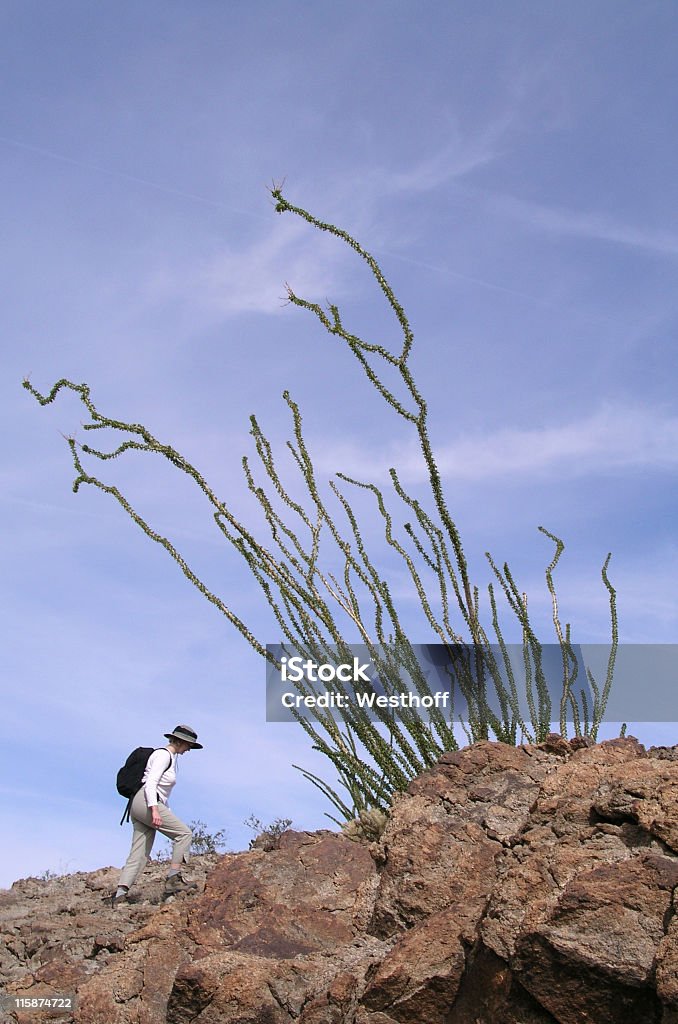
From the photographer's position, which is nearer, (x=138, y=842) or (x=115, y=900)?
(x=115, y=900)

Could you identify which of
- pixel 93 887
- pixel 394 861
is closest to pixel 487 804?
pixel 394 861

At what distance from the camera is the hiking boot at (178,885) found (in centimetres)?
681

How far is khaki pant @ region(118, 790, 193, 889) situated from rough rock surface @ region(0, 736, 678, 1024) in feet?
2.28

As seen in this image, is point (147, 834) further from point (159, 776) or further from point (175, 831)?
point (159, 776)

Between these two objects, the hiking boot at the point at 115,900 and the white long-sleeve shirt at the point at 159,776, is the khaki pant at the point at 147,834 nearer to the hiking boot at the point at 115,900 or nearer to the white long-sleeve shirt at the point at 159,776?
the white long-sleeve shirt at the point at 159,776

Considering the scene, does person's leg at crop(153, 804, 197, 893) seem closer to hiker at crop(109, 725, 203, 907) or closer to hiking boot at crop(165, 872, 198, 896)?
hiker at crop(109, 725, 203, 907)

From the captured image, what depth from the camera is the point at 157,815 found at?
759cm

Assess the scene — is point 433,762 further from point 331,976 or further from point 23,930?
point 23,930

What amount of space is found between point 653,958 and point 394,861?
6.83 ft

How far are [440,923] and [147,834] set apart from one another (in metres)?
4.35

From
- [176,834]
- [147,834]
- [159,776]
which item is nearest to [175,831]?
[176,834]

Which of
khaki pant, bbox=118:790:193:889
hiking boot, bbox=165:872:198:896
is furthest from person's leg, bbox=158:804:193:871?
hiking boot, bbox=165:872:198:896

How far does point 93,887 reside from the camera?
8.20 metres

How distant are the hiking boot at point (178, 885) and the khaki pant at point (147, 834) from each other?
0.38 metres
